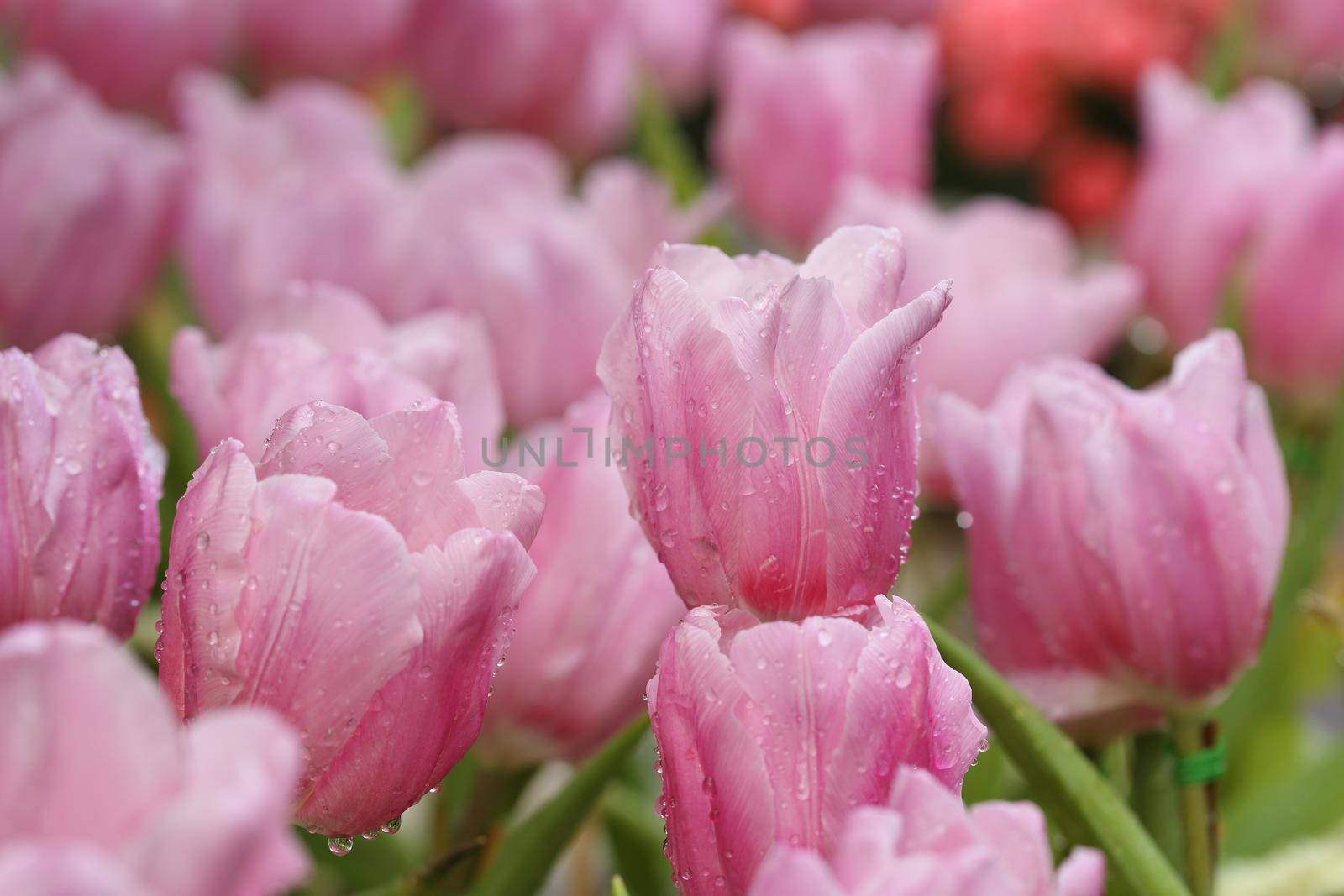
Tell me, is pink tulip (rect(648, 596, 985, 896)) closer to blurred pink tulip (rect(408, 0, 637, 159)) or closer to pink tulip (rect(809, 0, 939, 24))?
blurred pink tulip (rect(408, 0, 637, 159))

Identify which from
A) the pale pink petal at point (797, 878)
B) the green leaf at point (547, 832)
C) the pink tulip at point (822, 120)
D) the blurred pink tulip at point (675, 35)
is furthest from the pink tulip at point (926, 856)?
the blurred pink tulip at point (675, 35)

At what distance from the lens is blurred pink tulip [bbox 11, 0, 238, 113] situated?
0.71 metres

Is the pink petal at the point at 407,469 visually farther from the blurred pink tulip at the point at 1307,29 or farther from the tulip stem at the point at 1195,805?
the blurred pink tulip at the point at 1307,29

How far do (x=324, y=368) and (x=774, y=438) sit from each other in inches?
4.7

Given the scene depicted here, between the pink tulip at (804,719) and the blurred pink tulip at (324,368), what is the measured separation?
0.11m

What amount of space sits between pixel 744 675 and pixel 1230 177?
0.44 metres

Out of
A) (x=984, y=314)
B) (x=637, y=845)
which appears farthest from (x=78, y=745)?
(x=984, y=314)

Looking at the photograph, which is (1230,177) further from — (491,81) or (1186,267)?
(491,81)

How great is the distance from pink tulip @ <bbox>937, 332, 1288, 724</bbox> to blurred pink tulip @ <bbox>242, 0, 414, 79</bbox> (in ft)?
1.63

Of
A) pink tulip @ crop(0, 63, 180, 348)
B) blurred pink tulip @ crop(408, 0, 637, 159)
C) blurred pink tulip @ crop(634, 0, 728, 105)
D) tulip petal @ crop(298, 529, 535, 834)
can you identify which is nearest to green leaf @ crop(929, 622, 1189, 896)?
tulip petal @ crop(298, 529, 535, 834)

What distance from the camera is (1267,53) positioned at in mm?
1039

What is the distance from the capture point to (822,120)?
730 mm

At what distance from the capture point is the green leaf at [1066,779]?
13.3 inches

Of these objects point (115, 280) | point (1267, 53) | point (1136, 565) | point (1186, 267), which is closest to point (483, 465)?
point (1136, 565)
